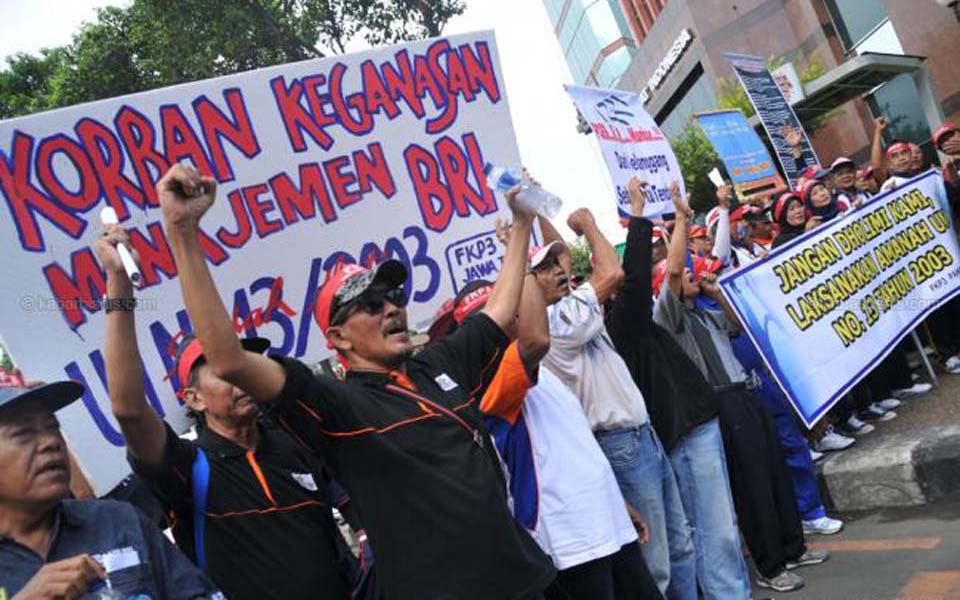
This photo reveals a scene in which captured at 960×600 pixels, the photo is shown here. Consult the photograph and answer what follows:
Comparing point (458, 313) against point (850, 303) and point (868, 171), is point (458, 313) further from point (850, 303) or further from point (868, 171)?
point (868, 171)

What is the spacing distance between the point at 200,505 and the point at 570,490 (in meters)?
1.20

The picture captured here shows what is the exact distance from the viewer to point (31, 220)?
2730 millimetres

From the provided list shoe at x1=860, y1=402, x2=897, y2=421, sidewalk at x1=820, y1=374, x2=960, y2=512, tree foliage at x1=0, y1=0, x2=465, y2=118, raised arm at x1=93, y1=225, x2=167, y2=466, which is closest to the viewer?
raised arm at x1=93, y1=225, x2=167, y2=466

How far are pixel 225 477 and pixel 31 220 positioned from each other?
3.92 feet

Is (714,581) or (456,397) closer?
(456,397)

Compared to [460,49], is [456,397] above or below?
below

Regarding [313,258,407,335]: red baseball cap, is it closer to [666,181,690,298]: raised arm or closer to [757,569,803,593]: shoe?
[666,181,690,298]: raised arm

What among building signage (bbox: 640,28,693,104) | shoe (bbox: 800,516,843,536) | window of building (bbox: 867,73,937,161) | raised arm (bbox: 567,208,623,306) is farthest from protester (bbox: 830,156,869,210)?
building signage (bbox: 640,28,693,104)

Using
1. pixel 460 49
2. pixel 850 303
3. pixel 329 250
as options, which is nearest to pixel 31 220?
pixel 329 250

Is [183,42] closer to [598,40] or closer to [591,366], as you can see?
[591,366]

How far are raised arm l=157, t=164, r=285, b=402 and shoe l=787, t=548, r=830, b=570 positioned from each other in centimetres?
340

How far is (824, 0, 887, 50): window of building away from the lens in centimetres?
2188

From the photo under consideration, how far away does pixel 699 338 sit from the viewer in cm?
409

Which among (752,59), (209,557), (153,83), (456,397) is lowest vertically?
(209,557)
